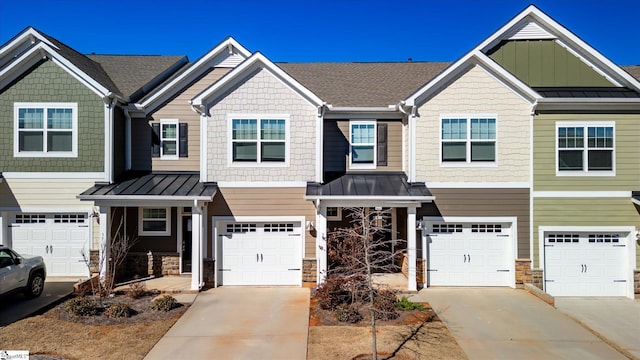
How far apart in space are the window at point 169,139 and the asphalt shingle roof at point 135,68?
1607 mm

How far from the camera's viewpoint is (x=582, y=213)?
13.1m

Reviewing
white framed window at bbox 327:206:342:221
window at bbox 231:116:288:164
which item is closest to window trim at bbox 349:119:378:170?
white framed window at bbox 327:206:342:221

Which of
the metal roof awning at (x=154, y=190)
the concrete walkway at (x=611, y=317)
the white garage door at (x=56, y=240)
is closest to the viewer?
the concrete walkway at (x=611, y=317)

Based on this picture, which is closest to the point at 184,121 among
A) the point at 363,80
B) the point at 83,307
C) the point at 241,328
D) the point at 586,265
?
the point at 83,307

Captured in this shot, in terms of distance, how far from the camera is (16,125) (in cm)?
1323

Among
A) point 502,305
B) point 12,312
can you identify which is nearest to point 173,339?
point 12,312

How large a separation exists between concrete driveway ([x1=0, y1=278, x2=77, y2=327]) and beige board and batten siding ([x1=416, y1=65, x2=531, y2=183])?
11.3 meters

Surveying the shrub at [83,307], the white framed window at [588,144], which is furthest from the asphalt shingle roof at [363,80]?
the shrub at [83,307]

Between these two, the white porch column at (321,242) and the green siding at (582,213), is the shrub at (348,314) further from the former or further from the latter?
the green siding at (582,213)

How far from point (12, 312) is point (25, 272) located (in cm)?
112

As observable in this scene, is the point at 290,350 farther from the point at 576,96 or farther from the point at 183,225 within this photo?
the point at 576,96

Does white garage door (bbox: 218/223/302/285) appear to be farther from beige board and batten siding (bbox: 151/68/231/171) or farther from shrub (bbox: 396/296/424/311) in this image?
shrub (bbox: 396/296/424/311)

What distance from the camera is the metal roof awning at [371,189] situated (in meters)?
12.4

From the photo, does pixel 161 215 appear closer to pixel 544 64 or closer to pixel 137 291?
pixel 137 291
